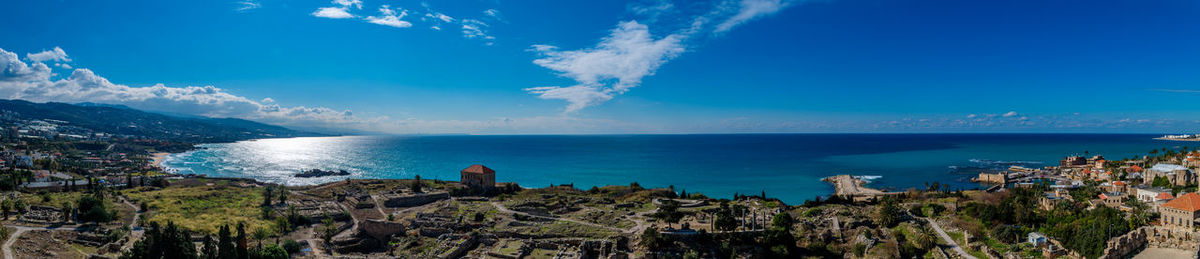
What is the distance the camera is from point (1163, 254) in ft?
107

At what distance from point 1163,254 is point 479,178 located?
218 feet

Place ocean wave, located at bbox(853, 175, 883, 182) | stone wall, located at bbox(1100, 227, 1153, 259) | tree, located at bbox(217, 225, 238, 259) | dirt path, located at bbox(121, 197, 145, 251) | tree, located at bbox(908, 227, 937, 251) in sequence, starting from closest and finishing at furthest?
tree, located at bbox(217, 225, 238, 259) → stone wall, located at bbox(1100, 227, 1153, 259) → dirt path, located at bbox(121, 197, 145, 251) → tree, located at bbox(908, 227, 937, 251) → ocean wave, located at bbox(853, 175, 883, 182)

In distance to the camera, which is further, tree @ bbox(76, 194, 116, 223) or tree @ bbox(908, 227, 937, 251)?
tree @ bbox(908, 227, 937, 251)

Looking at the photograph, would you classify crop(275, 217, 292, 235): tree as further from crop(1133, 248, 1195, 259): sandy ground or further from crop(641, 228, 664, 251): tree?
crop(1133, 248, 1195, 259): sandy ground

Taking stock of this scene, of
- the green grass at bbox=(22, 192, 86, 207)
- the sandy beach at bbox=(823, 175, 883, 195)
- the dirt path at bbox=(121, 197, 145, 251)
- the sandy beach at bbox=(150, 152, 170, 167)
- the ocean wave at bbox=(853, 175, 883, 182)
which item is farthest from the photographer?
the sandy beach at bbox=(150, 152, 170, 167)

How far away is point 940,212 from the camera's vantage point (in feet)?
160

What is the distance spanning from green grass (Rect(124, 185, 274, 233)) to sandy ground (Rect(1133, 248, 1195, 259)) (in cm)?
6446

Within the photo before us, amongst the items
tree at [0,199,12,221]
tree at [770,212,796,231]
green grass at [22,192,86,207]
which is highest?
tree at [0,199,12,221]

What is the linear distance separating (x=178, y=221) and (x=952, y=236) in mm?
64022

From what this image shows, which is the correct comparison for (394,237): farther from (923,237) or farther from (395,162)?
(395,162)

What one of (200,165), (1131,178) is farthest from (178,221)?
(200,165)

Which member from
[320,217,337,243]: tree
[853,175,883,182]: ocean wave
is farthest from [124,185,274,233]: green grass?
[853,175,883,182]: ocean wave

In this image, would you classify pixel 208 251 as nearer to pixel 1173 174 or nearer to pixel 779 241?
pixel 779 241

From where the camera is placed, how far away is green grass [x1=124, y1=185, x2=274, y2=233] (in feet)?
137
